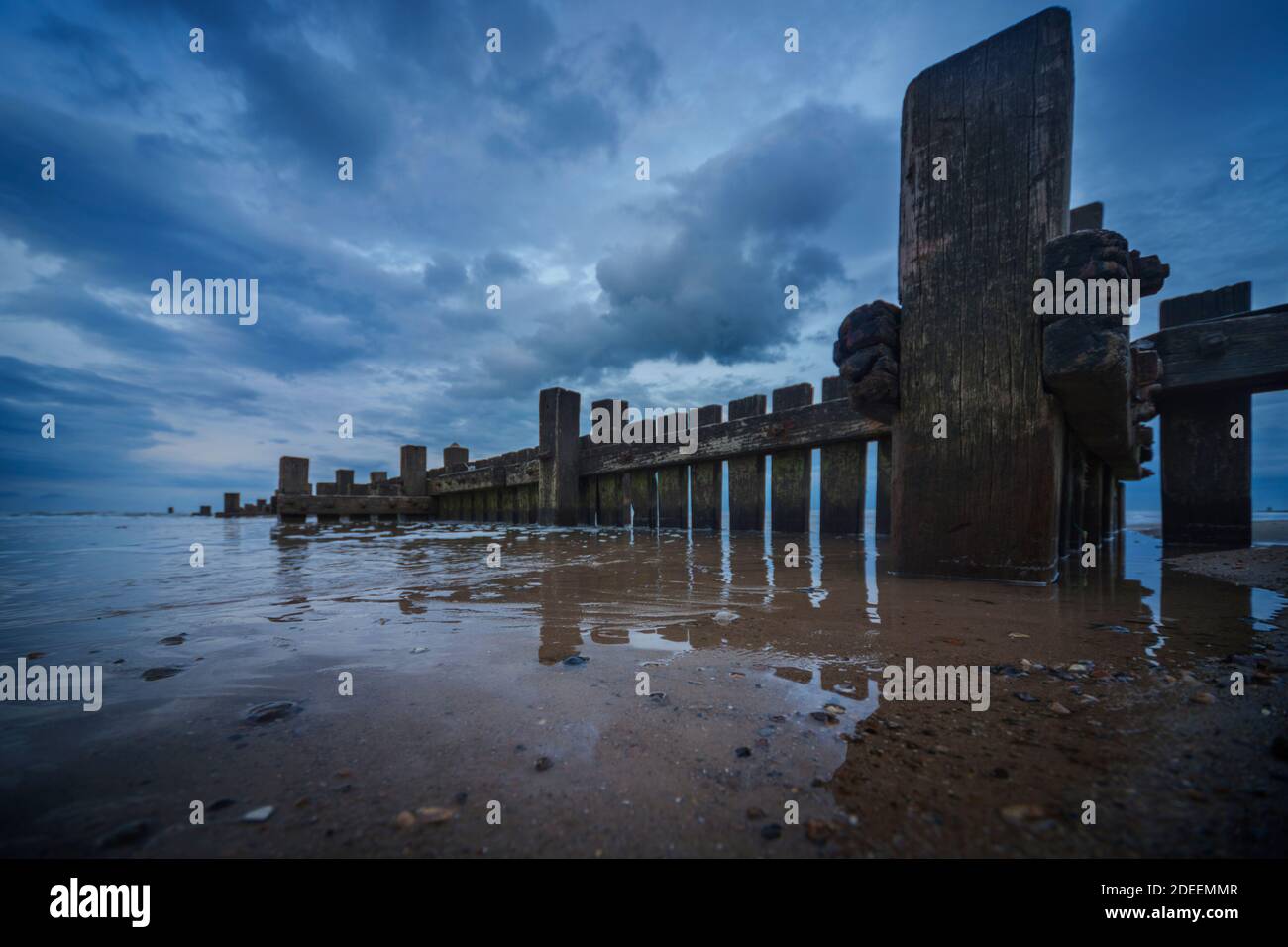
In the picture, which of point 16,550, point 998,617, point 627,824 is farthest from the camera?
point 16,550

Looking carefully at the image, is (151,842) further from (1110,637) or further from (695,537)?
(695,537)

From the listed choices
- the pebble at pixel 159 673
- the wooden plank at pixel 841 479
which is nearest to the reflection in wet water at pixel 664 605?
the pebble at pixel 159 673

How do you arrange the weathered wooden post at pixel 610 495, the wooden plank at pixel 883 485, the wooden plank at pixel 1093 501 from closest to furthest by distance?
the wooden plank at pixel 1093 501
the wooden plank at pixel 883 485
the weathered wooden post at pixel 610 495

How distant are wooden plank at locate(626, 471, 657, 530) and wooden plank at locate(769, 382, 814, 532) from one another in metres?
2.25

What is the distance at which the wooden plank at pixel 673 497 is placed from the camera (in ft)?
26.0

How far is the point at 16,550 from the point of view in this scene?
5.76 meters

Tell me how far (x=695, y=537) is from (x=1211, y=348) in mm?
5744

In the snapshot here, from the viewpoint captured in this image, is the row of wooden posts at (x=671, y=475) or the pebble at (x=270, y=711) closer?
the pebble at (x=270, y=711)

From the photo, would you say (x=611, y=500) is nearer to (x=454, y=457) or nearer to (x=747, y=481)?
(x=747, y=481)

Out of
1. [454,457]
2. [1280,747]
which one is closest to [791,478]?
[1280,747]

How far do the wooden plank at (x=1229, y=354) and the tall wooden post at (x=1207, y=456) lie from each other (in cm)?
44

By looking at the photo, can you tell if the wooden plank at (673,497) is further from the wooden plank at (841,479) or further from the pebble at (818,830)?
the pebble at (818,830)

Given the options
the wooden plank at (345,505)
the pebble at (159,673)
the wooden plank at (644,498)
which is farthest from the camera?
the wooden plank at (345,505)
